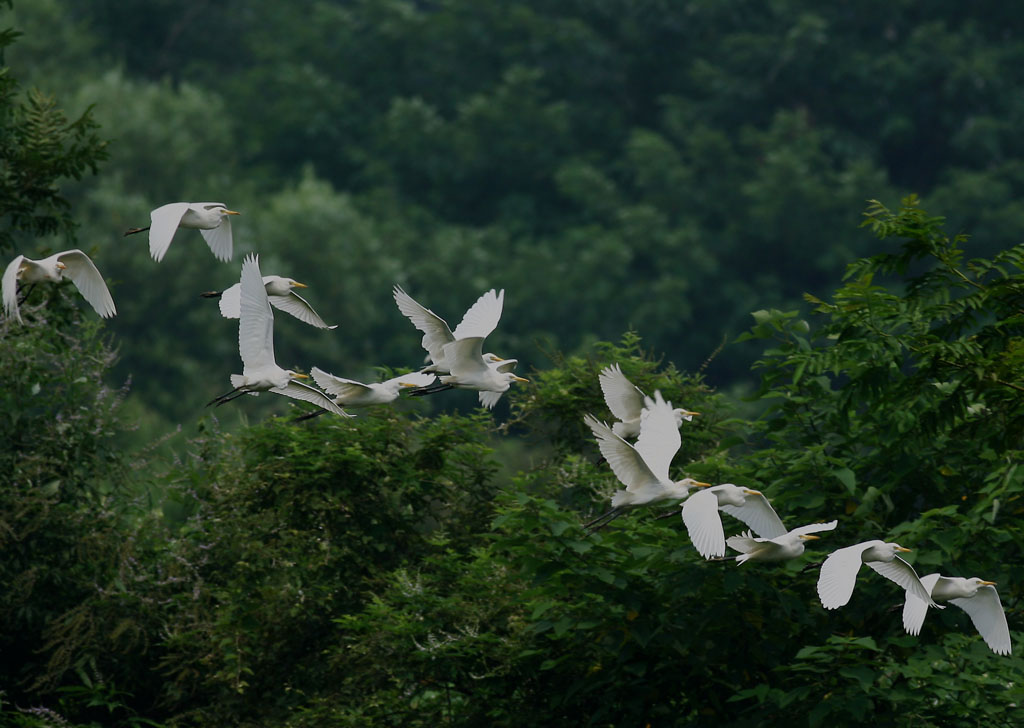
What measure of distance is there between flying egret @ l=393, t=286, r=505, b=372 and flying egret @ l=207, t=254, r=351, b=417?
2.11 feet

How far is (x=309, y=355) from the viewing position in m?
29.3

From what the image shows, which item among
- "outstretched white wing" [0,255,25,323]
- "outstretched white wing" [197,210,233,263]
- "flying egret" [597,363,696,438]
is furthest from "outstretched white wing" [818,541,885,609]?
"outstretched white wing" [0,255,25,323]

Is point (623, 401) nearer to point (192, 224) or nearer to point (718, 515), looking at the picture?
point (718, 515)

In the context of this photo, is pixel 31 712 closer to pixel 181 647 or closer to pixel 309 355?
pixel 181 647

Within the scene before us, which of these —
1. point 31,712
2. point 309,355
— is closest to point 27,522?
point 31,712

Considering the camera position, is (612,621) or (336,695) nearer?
(612,621)

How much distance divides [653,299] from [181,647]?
23736 mm

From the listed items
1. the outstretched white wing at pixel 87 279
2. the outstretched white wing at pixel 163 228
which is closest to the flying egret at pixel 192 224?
the outstretched white wing at pixel 163 228

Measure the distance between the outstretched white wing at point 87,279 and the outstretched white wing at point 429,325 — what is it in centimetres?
153

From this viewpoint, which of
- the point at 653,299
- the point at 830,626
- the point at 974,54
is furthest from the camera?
the point at 974,54

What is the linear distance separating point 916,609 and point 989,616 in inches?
27.2

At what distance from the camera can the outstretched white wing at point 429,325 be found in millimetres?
8727

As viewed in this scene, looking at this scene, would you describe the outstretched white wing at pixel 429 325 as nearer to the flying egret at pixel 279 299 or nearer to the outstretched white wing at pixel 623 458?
the flying egret at pixel 279 299

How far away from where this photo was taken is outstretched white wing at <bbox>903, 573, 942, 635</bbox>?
773 cm
